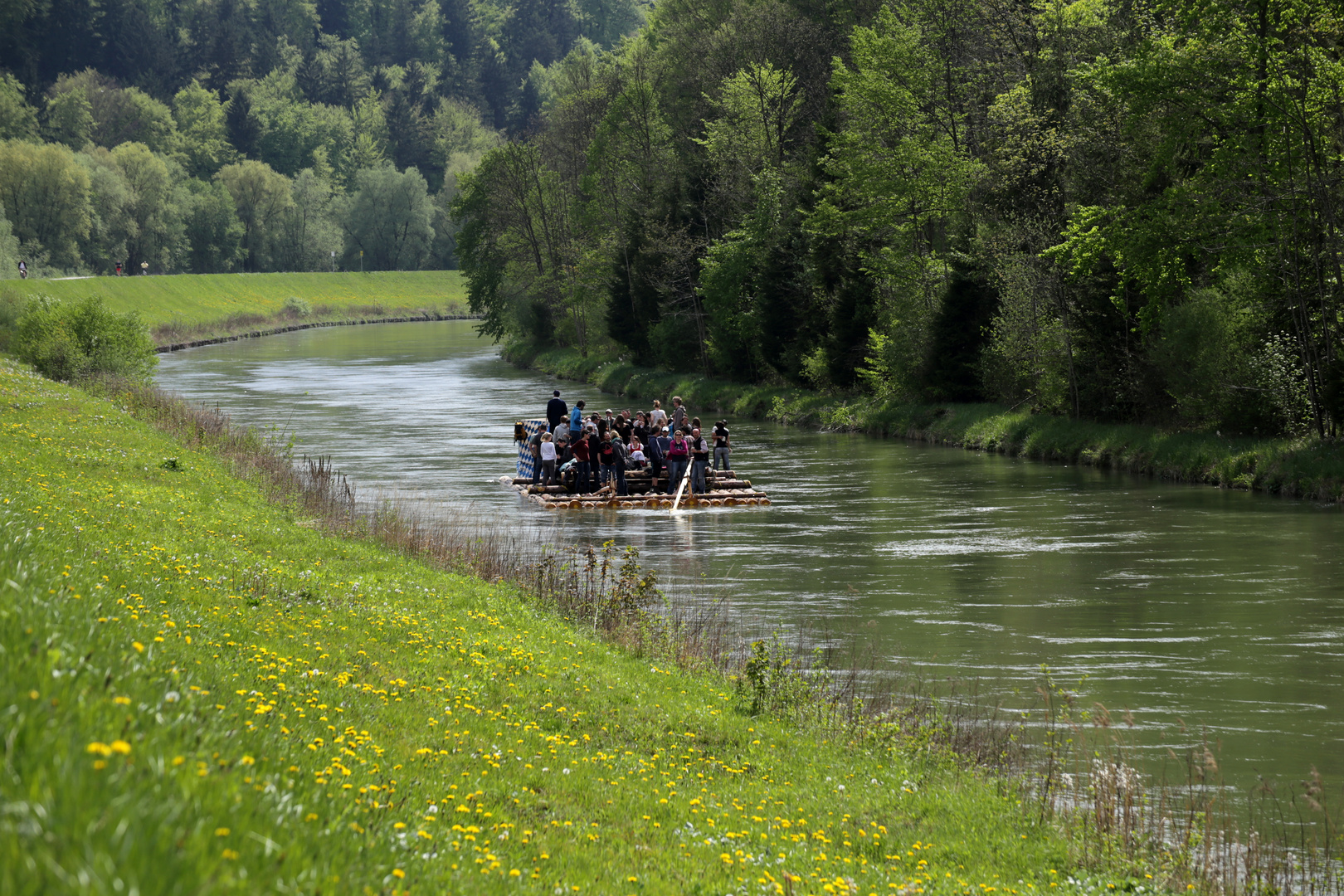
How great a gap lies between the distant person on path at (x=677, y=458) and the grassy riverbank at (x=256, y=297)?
208 ft

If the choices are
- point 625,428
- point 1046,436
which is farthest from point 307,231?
point 1046,436

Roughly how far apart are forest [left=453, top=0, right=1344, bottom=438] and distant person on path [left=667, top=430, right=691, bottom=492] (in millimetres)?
11341

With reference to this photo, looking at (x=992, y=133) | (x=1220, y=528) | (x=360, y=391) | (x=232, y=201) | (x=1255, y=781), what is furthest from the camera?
(x=232, y=201)

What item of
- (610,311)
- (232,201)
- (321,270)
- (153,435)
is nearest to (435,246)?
(321,270)

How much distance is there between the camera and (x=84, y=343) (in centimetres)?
4434

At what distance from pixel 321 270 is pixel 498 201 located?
73991 millimetres

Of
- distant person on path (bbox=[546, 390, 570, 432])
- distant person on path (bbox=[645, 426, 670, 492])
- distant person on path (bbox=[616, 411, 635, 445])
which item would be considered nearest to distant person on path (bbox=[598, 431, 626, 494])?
distant person on path (bbox=[616, 411, 635, 445])

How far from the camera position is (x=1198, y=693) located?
46.6 feet

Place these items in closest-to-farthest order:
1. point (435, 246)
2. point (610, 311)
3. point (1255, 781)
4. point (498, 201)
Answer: point (1255, 781) → point (610, 311) → point (498, 201) → point (435, 246)

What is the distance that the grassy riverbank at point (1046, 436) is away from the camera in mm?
27812

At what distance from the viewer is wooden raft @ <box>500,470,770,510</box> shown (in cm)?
2981

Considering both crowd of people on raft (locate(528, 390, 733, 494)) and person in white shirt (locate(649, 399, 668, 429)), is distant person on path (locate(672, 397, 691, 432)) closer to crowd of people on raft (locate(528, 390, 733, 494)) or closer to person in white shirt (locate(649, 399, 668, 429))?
crowd of people on raft (locate(528, 390, 733, 494))

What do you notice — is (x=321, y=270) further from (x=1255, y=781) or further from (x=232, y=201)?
(x=1255, y=781)

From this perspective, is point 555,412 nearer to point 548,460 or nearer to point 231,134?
point 548,460
